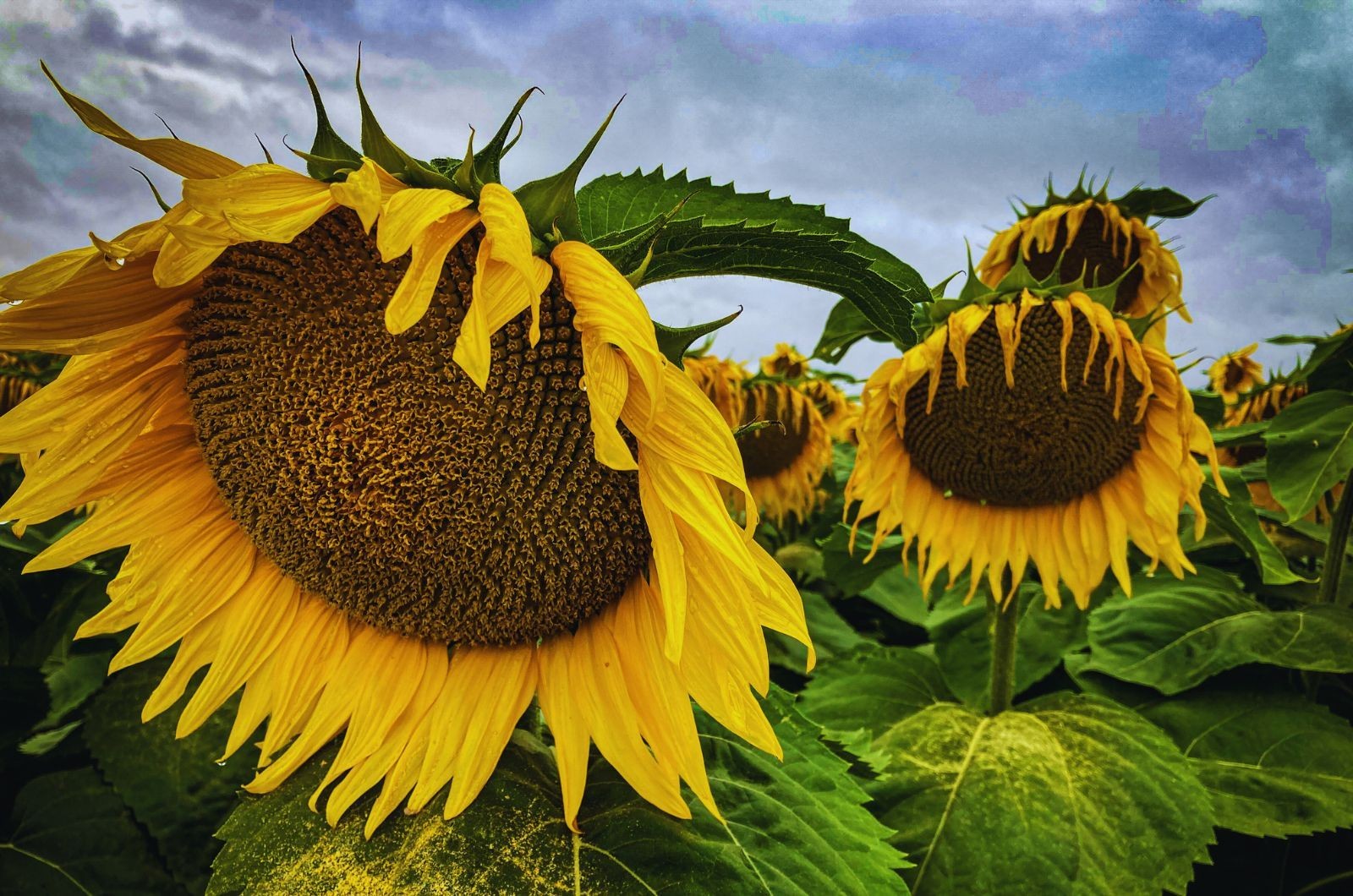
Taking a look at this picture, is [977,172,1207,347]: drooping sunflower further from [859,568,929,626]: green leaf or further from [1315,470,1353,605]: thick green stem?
[859,568,929,626]: green leaf

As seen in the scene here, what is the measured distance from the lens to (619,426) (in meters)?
0.95

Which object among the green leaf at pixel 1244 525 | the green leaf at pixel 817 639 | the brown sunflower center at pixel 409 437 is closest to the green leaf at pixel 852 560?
the green leaf at pixel 817 639

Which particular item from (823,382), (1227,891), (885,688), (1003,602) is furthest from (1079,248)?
(1227,891)

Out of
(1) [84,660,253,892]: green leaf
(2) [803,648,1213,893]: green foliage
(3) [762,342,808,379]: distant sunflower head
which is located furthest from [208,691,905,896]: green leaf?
(3) [762,342,808,379]: distant sunflower head

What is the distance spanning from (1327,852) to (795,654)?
1.64 metres

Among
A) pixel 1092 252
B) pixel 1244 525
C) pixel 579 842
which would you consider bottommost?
pixel 579 842

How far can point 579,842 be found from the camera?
1.03m

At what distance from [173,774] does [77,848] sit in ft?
0.95

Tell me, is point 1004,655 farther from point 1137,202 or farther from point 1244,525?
point 1137,202

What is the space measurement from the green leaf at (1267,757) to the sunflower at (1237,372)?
8.93ft

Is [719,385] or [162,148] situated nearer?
[162,148]

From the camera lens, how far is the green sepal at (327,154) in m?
0.89

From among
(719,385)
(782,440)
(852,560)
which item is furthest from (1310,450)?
(782,440)

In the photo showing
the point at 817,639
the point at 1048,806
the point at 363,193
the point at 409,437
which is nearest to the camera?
the point at 363,193
